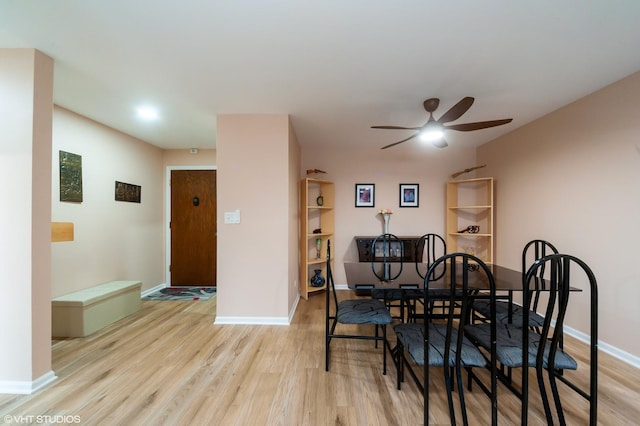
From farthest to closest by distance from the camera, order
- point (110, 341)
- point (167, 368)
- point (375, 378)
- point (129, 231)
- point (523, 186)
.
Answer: point (129, 231), point (523, 186), point (110, 341), point (167, 368), point (375, 378)

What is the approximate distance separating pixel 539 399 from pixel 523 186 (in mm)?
2526

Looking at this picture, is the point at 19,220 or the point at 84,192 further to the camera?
the point at 84,192

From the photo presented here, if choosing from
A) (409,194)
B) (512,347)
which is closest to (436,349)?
(512,347)

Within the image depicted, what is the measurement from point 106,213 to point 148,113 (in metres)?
Answer: 1.49

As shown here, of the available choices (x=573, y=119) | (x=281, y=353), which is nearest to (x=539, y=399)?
(x=281, y=353)

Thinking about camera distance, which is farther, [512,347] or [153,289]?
[153,289]

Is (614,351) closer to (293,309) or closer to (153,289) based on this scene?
(293,309)

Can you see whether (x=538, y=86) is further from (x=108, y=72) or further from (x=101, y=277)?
(x=101, y=277)

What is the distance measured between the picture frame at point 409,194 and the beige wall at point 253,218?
2.38 m

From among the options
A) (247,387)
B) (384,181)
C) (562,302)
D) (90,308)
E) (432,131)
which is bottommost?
(247,387)

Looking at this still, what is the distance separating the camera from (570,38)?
165 centimetres

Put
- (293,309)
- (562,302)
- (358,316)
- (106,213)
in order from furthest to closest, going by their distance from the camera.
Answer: (106,213), (293,309), (358,316), (562,302)

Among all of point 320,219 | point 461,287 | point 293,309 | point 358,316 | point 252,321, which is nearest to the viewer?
point 461,287

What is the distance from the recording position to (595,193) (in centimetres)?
237
